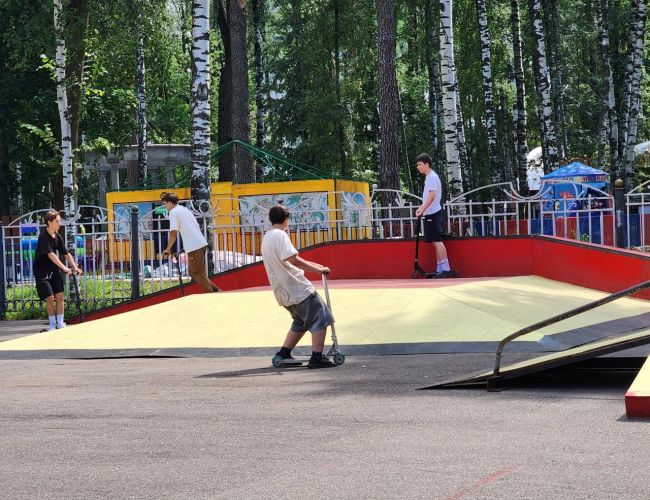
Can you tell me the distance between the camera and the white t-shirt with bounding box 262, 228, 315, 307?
1101cm

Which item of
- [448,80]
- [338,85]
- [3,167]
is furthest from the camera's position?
[338,85]

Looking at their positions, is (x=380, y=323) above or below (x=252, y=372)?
above

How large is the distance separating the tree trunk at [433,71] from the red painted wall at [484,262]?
89.4 feet

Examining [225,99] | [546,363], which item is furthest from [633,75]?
[546,363]

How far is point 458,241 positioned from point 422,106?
38.6 metres

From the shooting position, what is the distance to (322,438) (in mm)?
6992

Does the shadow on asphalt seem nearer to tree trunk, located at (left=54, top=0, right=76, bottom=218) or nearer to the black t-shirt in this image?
the black t-shirt

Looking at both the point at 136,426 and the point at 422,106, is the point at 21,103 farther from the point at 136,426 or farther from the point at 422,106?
the point at 136,426

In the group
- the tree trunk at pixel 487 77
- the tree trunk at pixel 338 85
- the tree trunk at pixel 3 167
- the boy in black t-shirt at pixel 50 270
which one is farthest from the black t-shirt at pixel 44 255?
the tree trunk at pixel 338 85

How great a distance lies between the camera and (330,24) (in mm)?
42688

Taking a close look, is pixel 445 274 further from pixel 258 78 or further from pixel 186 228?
pixel 258 78

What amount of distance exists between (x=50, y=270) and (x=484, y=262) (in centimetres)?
608

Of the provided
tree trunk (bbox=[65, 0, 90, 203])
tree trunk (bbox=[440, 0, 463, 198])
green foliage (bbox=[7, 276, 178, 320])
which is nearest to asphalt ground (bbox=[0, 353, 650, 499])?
green foliage (bbox=[7, 276, 178, 320])

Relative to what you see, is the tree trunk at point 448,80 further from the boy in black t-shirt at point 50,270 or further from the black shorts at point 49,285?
the black shorts at point 49,285
